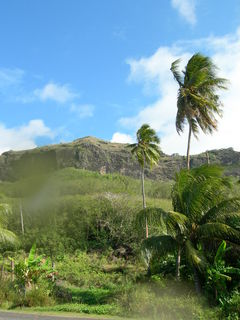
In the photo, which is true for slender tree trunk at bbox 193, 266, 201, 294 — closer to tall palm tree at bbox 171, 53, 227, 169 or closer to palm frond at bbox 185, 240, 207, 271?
palm frond at bbox 185, 240, 207, 271

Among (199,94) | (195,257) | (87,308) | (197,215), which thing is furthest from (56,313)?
(199,94)

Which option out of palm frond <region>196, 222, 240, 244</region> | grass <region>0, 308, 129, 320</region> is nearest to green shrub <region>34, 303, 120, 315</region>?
grass <region>0, 308, 129, 320</region>

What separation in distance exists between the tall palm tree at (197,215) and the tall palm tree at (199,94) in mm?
4727

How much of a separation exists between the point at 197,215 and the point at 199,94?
753cm

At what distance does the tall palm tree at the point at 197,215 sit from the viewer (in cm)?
1247

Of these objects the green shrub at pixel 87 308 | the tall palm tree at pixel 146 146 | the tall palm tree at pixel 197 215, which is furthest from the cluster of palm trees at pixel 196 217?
the tall palm tree at pixel 146 146

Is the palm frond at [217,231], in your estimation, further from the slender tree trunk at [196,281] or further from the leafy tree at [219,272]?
the slender tree trunk at [196,281]

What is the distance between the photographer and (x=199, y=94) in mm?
18375

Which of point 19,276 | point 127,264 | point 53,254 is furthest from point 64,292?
point 53,254

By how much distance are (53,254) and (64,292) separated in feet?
49.8

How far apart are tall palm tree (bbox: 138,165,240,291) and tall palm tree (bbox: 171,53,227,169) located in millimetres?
4727

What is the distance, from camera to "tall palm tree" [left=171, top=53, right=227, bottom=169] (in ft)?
59.5

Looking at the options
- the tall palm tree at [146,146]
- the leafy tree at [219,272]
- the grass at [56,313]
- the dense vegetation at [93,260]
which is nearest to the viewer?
the leafy tree at [219,272]

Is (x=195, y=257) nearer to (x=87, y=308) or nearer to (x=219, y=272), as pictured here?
(x=219, y=272)
